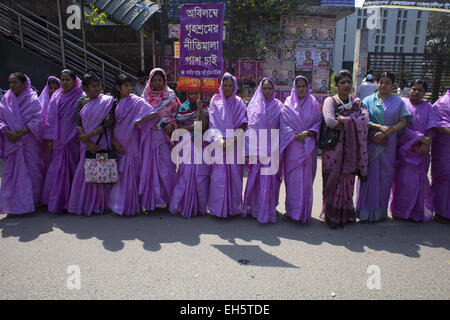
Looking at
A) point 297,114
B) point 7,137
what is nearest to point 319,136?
point 297,114

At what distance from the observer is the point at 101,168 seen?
365 centimetres

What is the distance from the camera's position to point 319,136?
371 centimetres

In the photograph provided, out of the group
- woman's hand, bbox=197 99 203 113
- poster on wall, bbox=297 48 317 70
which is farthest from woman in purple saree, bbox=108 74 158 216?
poster on wall, bbox=297 48 317 70

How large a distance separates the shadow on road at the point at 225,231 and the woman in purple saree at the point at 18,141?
0.21 m

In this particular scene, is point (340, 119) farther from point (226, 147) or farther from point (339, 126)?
point (226, 147)

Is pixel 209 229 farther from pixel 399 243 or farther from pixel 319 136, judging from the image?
pixel 399 243

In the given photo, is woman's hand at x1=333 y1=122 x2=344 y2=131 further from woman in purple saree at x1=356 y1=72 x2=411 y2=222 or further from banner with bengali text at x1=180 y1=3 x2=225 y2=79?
banner with bengali text at x1=180 y1=3 x2=225 y2=79

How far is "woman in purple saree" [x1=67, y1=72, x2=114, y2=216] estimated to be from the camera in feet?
12.1

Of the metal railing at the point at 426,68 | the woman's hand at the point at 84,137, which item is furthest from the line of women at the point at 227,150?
the metal railing at the point at 426,68

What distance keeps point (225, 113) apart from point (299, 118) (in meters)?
0.84

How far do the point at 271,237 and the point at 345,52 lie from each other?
41.7 m

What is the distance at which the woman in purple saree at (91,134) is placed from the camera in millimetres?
3691

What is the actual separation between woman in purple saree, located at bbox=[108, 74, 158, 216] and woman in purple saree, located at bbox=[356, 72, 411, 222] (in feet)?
8.37

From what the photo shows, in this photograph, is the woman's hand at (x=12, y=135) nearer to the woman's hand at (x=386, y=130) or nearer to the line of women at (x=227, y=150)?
the line of women at (x=227, y=150)
